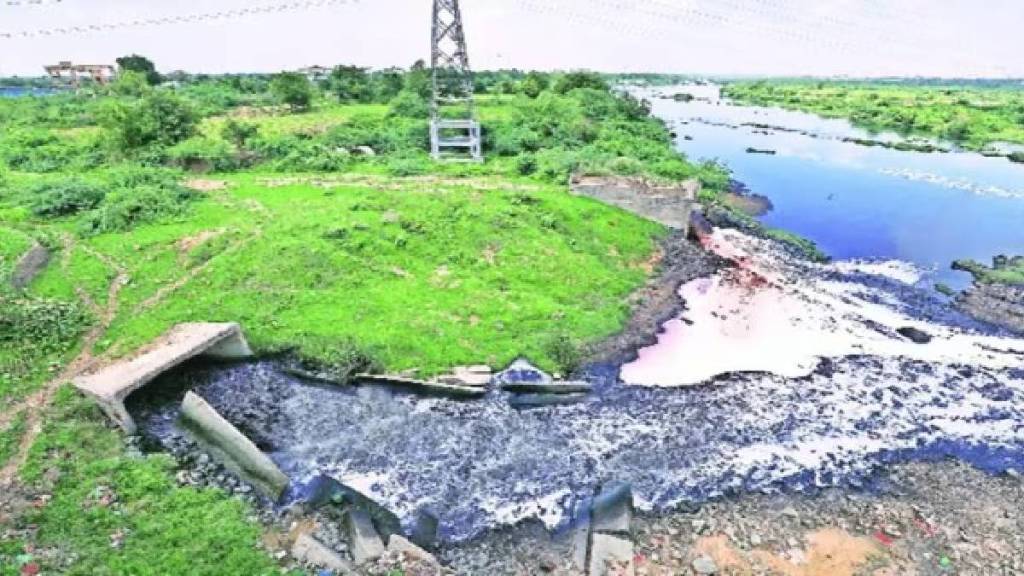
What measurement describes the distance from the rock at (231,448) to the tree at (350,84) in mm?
60814

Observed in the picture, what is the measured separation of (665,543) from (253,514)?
9.11 meters

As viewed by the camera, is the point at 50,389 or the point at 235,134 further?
the point at 235,134

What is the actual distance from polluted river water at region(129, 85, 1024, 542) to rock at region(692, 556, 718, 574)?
190 cm

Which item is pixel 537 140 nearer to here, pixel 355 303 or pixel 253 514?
pixel 355 303

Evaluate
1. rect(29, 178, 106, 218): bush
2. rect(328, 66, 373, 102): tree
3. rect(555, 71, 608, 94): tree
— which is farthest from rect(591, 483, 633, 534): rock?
rect(328, 66, 373, 102): tree

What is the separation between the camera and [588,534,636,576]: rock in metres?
13.9

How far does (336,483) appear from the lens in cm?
1620

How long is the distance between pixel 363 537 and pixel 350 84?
6968 centimetres

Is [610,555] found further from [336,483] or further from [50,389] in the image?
[50,389]

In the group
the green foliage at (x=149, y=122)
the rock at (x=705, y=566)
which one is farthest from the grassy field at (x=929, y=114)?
the rock at (x=705, y=566)

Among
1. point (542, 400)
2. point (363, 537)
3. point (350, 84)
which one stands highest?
point (350, 84)

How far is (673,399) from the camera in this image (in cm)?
2056

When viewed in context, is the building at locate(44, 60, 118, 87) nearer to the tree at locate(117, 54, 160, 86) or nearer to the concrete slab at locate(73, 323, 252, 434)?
the tree at locate(117, 54, 160, 86)

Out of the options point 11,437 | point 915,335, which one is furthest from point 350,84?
point 11,437
